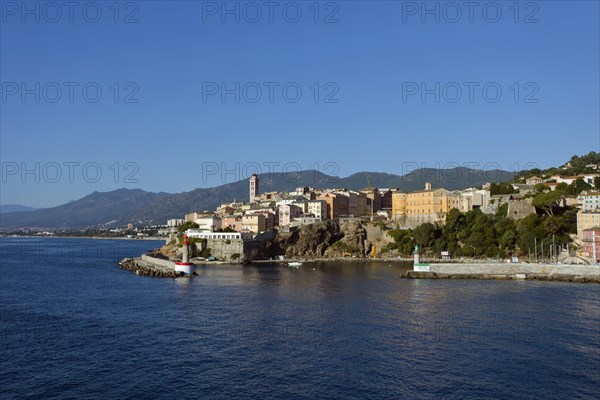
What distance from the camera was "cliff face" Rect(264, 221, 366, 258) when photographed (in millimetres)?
63375

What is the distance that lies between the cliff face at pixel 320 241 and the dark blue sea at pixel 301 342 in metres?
27.1

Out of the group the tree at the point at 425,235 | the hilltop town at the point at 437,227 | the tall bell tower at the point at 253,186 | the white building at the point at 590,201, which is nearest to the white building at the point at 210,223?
the hilltop town at the point at 437,227

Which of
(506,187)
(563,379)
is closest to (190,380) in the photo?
(563,379)

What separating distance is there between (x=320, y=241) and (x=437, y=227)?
13796 mm

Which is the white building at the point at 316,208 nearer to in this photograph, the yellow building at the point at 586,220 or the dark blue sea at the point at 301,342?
the yellow building at the point at 586,220

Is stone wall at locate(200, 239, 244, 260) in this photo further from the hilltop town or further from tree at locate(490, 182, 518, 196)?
tree at locate(490, 182, 518, 196)

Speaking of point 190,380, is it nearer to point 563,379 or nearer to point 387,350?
point 387,350

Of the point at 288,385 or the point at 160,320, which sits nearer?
the point at 288,385

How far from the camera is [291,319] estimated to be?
82.1ft

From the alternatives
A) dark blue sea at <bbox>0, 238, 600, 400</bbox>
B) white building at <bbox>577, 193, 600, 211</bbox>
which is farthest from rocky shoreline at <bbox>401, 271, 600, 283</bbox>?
white building at <bbox>577, 193, 600, 211</bbox>

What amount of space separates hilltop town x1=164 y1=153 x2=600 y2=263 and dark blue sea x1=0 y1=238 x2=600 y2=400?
15.8 meters

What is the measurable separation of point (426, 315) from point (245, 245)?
3657 cm

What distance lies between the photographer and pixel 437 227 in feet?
203

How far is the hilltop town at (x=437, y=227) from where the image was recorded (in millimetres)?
49969
